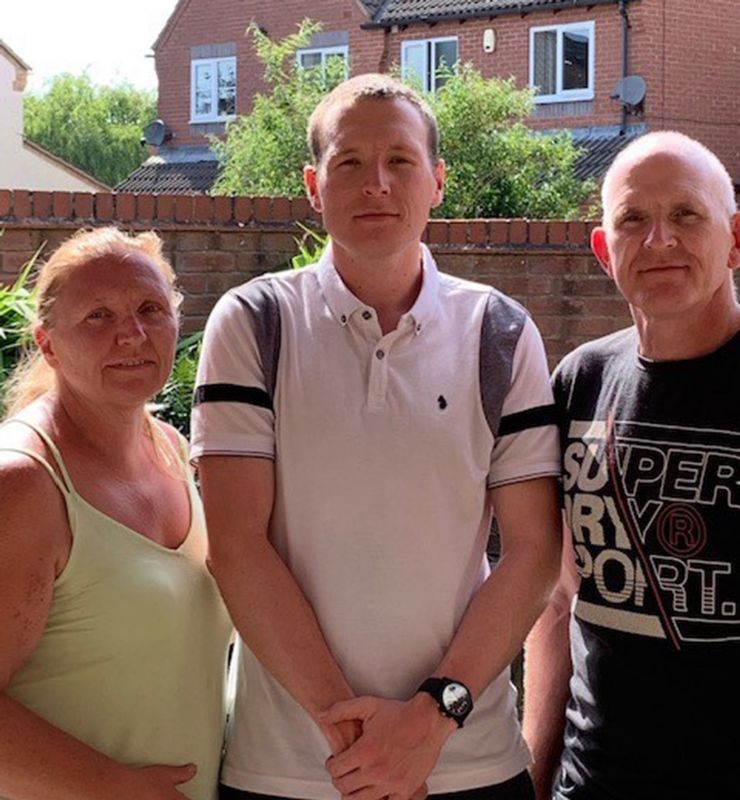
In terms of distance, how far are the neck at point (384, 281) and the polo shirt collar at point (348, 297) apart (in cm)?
2

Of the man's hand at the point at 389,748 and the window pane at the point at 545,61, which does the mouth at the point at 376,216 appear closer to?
the man's hand at the point at 389,748

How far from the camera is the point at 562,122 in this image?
72.9 feet

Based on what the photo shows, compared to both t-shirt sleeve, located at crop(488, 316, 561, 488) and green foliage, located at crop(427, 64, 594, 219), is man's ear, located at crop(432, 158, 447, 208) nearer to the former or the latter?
t-shirt sleeve, located at crop(488, 316, 561, 488)

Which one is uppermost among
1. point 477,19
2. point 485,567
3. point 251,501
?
point 477,19

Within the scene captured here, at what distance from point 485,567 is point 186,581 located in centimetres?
55

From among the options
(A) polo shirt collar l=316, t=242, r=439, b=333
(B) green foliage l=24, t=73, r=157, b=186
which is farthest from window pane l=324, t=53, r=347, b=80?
(B) green foliage l=24, t=73, r=157, b=186

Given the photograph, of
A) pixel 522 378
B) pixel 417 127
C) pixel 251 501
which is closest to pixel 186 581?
pixel 251 501

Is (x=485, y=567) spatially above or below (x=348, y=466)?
below

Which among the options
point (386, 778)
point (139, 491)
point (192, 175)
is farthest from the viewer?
point (192, 175)

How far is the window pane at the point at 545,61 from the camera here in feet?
73.3

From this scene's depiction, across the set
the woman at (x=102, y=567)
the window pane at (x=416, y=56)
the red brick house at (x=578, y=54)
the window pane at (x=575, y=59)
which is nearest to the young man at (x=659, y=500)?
the woman at (x=102, y=567)

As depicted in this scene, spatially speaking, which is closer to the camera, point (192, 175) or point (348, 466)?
point (348, 466)

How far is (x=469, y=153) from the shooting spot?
13969mm

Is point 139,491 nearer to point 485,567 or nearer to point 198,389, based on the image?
point 198,389
